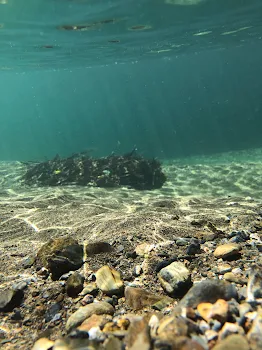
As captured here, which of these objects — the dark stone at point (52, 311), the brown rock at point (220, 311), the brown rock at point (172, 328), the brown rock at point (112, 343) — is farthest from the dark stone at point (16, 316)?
the brown rock at point (220, 311)

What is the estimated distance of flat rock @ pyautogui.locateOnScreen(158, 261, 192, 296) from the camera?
2623mm

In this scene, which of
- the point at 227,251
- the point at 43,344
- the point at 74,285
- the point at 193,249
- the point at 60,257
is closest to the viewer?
the point at 43,344

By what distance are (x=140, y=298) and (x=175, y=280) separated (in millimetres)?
383

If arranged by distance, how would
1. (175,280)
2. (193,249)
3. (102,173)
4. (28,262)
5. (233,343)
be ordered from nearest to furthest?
1. (233,343)
2. (175,280)
3. (193,249)
4. (28,262)
5. (102,173)

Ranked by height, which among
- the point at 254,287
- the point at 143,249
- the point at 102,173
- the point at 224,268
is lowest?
the point at 102,173

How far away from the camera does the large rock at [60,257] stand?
10.6 ft

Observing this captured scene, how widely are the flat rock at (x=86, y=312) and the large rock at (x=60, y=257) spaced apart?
918 millimetres

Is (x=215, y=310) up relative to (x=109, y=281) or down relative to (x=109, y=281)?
up

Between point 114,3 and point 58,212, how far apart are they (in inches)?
520

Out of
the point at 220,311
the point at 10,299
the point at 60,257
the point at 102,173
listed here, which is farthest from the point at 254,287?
Answer: the point at 102,173

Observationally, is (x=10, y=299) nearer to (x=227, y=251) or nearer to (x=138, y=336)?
(x=138, y=336)

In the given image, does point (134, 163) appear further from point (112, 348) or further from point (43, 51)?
point (43, 51)

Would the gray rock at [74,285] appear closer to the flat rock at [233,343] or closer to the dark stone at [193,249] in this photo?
the dark stone at [193,249]

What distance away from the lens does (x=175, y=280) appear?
2674mm
